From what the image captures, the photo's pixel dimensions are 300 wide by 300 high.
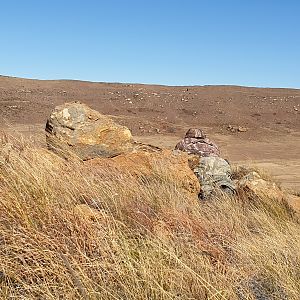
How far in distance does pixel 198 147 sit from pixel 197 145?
0.19ft

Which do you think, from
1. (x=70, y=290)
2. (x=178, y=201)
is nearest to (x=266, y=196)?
(x=178, y=201)

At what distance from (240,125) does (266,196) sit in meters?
19.0

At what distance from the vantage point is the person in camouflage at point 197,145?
7859 mm

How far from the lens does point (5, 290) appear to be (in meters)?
2.45

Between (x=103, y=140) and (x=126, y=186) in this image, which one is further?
(x=103, y=140)

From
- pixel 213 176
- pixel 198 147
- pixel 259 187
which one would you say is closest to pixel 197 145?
pixel 198 147

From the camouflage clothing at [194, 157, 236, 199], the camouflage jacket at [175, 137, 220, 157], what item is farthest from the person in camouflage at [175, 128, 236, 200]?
the camouflage jacket at [175, 137, 220, 157]

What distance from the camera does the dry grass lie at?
8.39 feet

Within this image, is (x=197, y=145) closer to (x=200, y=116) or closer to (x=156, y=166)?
(x=156, y=166)

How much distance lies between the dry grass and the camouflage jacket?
10.6 feet

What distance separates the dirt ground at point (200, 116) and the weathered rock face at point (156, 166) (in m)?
5.73

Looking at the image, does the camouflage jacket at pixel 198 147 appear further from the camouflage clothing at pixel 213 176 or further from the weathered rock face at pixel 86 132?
the weathered rock face at pixel 86 132

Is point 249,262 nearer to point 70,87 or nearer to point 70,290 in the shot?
point 70,290

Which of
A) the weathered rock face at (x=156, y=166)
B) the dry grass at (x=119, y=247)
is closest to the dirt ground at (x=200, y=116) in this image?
the weathered rock face at (x=156, y=166)
